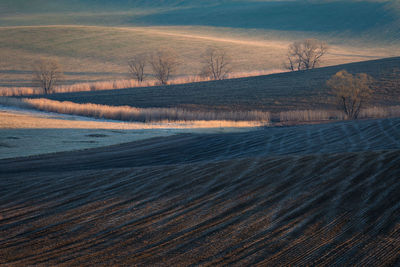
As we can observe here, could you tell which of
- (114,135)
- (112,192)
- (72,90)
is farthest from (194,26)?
(112,192)

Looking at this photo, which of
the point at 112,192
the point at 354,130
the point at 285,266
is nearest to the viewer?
the point at 285,266

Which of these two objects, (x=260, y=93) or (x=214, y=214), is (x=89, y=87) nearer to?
(x=260, y=93)

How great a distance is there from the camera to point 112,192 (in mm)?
8266

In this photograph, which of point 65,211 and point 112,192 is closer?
point 65,211

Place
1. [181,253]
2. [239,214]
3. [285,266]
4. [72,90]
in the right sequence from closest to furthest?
[285,266]
[181,253]
[239,214]
[72,90]

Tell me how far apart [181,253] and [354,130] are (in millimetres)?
11207

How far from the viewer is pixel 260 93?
40.4m

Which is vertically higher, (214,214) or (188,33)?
(188,33)

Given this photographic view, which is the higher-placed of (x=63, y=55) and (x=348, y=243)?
(x=63, y=55)

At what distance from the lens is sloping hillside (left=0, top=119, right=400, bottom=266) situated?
5645 mm

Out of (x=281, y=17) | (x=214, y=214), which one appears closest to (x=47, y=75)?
(x=214, y=214)

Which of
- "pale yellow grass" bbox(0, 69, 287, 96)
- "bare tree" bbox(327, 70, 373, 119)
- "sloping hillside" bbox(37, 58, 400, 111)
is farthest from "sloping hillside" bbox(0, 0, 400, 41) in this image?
"bare tree" bbox(327, 70, 373, 119)

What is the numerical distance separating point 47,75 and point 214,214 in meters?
48.3

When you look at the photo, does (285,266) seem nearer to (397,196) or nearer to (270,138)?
(397,196)
